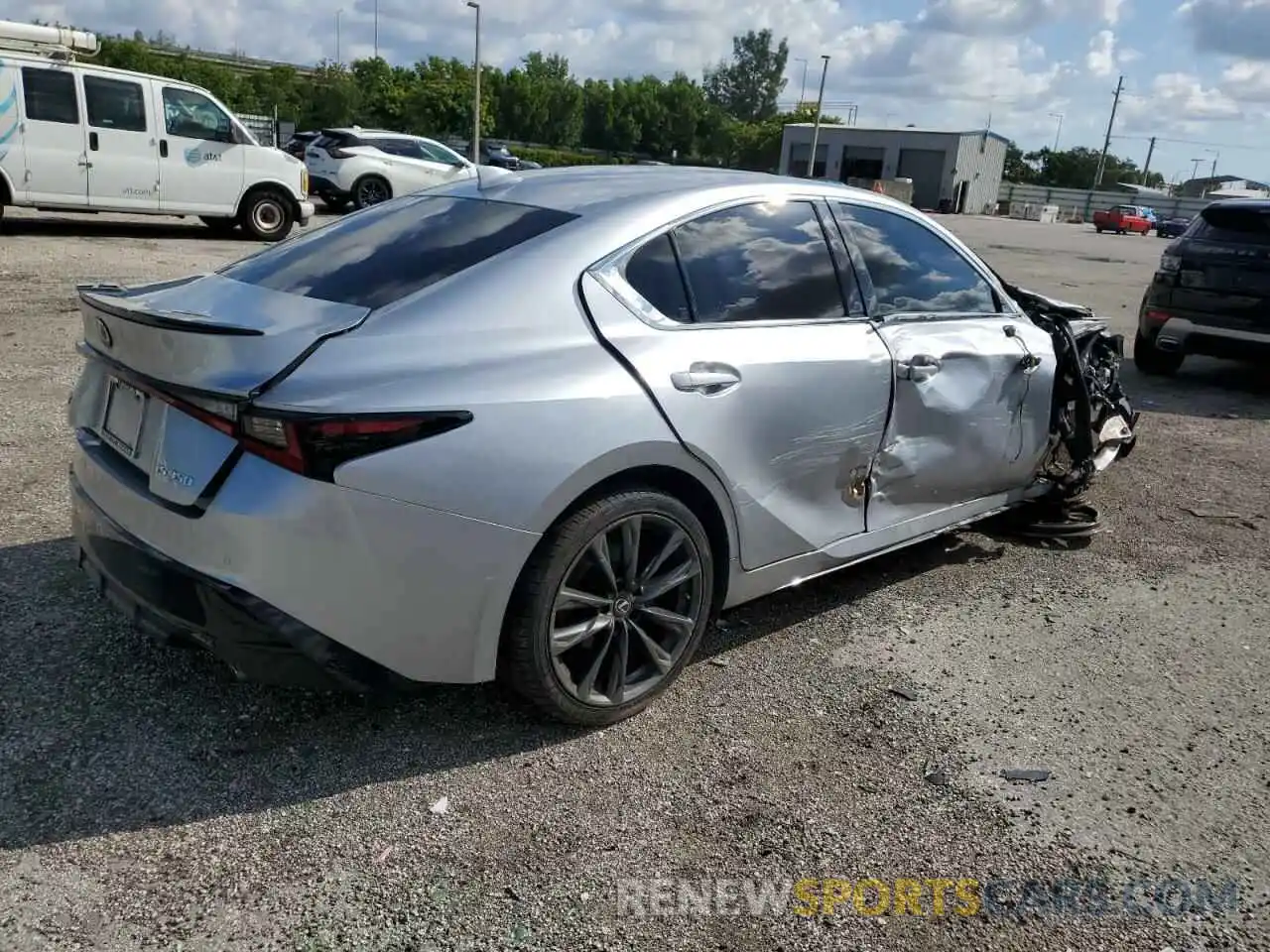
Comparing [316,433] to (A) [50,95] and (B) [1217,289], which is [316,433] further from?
(A) [50,95]

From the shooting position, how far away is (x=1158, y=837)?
2.89 m

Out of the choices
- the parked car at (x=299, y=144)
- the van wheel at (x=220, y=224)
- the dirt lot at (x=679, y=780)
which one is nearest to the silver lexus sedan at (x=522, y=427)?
the dirt lot at (x=679, y=780)

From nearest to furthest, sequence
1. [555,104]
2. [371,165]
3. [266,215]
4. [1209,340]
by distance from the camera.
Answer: [1209,340]
[266,215]
[371,165]
[555,104]

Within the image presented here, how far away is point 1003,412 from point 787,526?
143 cm

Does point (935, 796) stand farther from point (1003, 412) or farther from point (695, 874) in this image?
point (1003, 412)

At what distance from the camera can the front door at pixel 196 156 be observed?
13727mm

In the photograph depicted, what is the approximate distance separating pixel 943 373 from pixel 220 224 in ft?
45.3

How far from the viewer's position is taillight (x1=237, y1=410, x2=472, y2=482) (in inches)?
100

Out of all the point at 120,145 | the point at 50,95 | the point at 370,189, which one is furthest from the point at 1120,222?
the point at 50,95

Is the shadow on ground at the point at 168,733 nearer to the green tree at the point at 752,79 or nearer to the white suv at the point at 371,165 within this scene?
the white suv at the point at 371,165

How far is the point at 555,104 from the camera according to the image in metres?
97.9

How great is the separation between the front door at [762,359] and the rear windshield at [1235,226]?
6345 mm

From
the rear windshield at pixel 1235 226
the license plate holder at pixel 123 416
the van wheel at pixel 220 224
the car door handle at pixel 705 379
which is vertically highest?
the rear windshield at pixel 1235 226

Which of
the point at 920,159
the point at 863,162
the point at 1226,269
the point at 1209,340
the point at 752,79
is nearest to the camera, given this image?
the point at 1226,269
